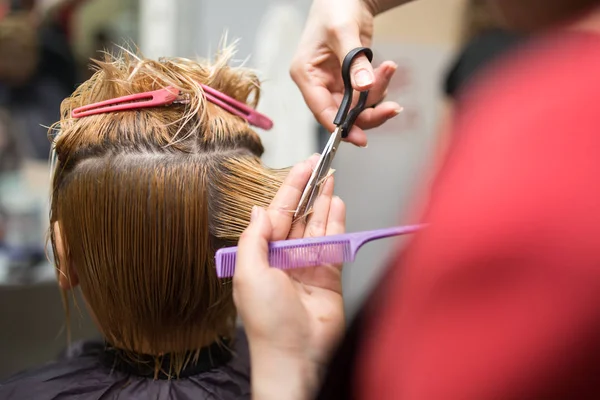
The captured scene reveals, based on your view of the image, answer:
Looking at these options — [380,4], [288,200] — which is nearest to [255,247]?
[288,200]

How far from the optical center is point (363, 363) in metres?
0.53

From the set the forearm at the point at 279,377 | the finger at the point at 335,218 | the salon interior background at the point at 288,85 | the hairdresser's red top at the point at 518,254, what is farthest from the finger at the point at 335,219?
the salon interior background at the point at 288,85

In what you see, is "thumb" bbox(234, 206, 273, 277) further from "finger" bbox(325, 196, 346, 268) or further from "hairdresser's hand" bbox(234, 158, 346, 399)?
"finger" bbox(325, 196, 346, 268)

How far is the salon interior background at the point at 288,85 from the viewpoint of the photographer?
1.70 metres

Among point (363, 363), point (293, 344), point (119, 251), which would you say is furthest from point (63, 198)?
point (363, 363)

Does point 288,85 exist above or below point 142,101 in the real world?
above

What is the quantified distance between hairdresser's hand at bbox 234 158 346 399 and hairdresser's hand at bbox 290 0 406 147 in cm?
27

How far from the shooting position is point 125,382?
0.94m

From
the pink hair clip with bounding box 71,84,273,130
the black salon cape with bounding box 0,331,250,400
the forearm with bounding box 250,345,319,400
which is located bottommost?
the black salon cape with bounding box 0,331,250,400

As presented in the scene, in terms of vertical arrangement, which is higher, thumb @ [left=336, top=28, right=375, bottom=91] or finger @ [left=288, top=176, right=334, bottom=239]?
thumb @ [left=336, top=28, right=375, bottom=91]

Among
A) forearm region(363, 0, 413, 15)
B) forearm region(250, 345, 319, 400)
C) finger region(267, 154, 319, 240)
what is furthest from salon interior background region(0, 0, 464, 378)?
forearm region(250, 345, 319, 400)

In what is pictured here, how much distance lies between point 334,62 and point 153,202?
448 mm

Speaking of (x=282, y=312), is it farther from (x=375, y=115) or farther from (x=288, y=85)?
(x=288, y=85)

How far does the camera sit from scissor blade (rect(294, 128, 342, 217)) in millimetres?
786
